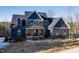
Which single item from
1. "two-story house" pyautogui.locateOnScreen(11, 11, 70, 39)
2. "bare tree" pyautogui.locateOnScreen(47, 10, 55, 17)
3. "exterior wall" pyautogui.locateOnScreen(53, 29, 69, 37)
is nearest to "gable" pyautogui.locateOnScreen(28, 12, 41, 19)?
"two-story house" pyautogui.locateOnScreen(11, 11, 70, 39)

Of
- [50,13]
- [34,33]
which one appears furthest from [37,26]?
[50,13]

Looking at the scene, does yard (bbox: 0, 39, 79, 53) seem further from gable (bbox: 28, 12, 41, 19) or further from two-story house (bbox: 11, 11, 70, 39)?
gable (bbox: 28, 12, 41, 19)

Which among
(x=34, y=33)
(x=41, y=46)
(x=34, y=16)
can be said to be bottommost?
(x=41, y=46)

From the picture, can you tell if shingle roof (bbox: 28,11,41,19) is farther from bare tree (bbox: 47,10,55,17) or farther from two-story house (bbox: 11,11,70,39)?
bare tree (bbox: 47,10,55,17)

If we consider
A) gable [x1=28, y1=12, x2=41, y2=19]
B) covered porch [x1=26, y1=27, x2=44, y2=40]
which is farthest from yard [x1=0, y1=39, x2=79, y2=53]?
gable [x1=28, y1=12, x2=41, y2=19]

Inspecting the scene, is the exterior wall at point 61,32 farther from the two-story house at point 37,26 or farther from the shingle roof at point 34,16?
the shingle roof at point 34,16

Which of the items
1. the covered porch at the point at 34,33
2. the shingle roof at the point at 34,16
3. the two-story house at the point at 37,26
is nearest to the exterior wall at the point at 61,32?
the two-story house at the point at 37,26

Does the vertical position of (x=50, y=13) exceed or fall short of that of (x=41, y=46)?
it exceeds it

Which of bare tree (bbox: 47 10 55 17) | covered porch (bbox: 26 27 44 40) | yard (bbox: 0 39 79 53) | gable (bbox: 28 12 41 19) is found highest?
bare tree (bbox: 47 10 55 17)

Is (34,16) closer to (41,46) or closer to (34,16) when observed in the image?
(34,16)

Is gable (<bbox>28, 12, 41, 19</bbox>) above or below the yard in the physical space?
above

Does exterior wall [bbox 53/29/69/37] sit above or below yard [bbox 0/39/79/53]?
above

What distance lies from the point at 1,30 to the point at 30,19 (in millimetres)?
401
